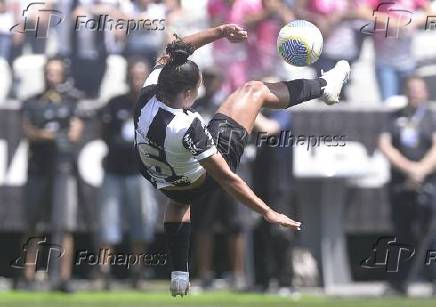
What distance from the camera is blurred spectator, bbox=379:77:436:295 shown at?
15.0m

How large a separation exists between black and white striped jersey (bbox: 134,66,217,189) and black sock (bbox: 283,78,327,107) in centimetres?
103

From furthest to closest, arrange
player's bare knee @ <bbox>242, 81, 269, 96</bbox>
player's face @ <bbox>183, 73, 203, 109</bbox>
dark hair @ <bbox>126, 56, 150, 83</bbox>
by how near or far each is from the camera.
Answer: dark hair @ <bbox>126, 56, 150, 83</bbox> → player's bare knee @ <bbox>242, 81, 269, 96</bbox> → player's face @ <bbox>183, 73, 203, 109</bbox>

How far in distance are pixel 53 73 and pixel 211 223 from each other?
281 centimetres

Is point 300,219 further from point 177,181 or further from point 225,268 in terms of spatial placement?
point 177,181

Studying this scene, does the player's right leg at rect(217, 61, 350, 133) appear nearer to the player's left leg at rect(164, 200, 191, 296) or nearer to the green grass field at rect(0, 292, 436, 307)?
the player's left leg at rect(164, 200, 191, 296)

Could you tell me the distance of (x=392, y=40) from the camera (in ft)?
51.8

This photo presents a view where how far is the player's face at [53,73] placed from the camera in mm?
14758
